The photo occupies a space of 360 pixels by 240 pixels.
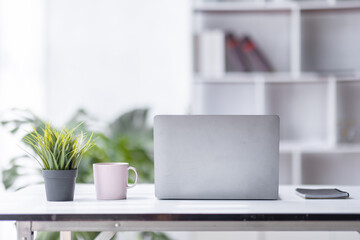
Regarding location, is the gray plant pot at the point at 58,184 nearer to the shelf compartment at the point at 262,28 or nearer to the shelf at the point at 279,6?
the shelf at the point at 279,6

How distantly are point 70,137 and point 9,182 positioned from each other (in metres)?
1.11

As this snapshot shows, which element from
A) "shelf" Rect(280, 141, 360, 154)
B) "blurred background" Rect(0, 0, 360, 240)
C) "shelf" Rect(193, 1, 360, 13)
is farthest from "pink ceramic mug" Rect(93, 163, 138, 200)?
"shelf" Rect(193, 1, 360, 13)

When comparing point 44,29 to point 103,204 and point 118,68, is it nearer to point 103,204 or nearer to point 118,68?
point 118,68

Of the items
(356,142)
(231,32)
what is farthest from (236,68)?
(356,142)

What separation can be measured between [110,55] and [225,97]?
96 cm

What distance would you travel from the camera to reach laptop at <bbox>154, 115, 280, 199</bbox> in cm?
131

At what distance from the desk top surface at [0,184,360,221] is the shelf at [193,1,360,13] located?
1.87m

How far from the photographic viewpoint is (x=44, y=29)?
140 inches

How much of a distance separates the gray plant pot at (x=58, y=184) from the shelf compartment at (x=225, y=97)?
2.02m

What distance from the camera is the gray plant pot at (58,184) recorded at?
1.32 m

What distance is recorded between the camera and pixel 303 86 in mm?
3271

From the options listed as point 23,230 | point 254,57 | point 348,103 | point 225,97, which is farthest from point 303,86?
point 23,230

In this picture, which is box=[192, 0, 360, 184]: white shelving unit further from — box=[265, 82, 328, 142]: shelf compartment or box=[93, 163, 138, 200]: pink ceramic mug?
box=[93, 163, 138, 200]: pink ceramic mug

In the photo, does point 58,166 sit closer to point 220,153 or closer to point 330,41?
point 220,153
